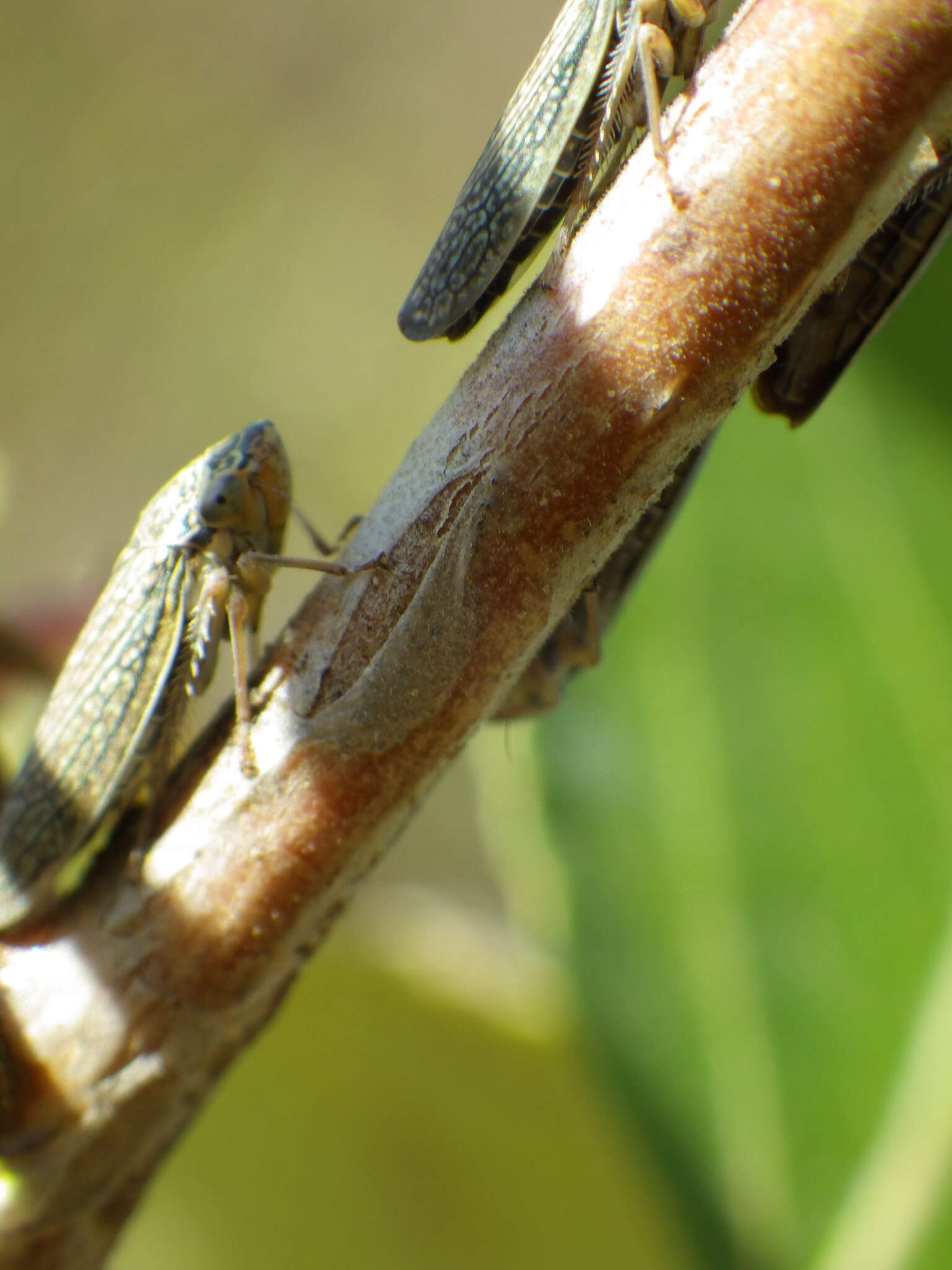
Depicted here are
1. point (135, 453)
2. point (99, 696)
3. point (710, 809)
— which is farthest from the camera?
point (135, 453)

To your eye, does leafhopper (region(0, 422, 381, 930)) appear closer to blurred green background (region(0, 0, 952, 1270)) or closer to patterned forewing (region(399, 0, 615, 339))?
blurred green background (region(0, 0, 952, 1270))

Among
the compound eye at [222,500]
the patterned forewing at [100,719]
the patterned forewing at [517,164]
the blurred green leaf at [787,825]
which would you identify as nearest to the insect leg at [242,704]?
the patterned forewing at [100,719]

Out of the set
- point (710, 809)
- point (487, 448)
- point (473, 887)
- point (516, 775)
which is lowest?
point (473, 887)

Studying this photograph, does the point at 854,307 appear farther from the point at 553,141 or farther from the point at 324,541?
the point at 324,541

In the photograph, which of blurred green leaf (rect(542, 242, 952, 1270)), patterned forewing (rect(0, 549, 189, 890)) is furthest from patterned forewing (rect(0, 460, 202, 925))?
blurred green leaf (rect(542, 242, 952, 1270))

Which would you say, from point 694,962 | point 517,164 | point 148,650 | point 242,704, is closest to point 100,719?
point 148,650

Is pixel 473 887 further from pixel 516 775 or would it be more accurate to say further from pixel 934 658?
pixel 934 658

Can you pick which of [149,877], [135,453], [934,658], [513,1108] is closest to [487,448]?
[149,877]
